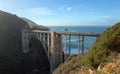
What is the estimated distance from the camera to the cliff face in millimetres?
42562

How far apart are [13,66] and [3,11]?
54.4 ft

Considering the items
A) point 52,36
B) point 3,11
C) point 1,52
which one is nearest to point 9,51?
point 1,52

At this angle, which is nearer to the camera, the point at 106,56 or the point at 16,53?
the point at 106,56

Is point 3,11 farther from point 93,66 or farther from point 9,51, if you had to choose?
point 93,66

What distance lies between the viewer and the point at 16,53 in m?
45.2

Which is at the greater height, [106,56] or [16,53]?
[106,56]

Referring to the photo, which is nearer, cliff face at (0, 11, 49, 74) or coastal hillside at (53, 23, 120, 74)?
coastal hillside at (53, 23, 120, 74)

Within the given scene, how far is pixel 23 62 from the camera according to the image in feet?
146

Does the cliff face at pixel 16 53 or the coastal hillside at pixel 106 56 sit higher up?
the coastal hillside at pixel 106 56

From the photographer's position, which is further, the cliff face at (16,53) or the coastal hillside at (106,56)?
the cliff face at (16,53)

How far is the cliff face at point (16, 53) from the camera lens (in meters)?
42.6

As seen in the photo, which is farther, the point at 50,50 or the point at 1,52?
the point at 1,52

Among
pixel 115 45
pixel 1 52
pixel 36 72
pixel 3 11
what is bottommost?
pixel 36 72

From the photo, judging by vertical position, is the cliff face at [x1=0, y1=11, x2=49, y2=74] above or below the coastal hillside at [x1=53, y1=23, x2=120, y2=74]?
below
